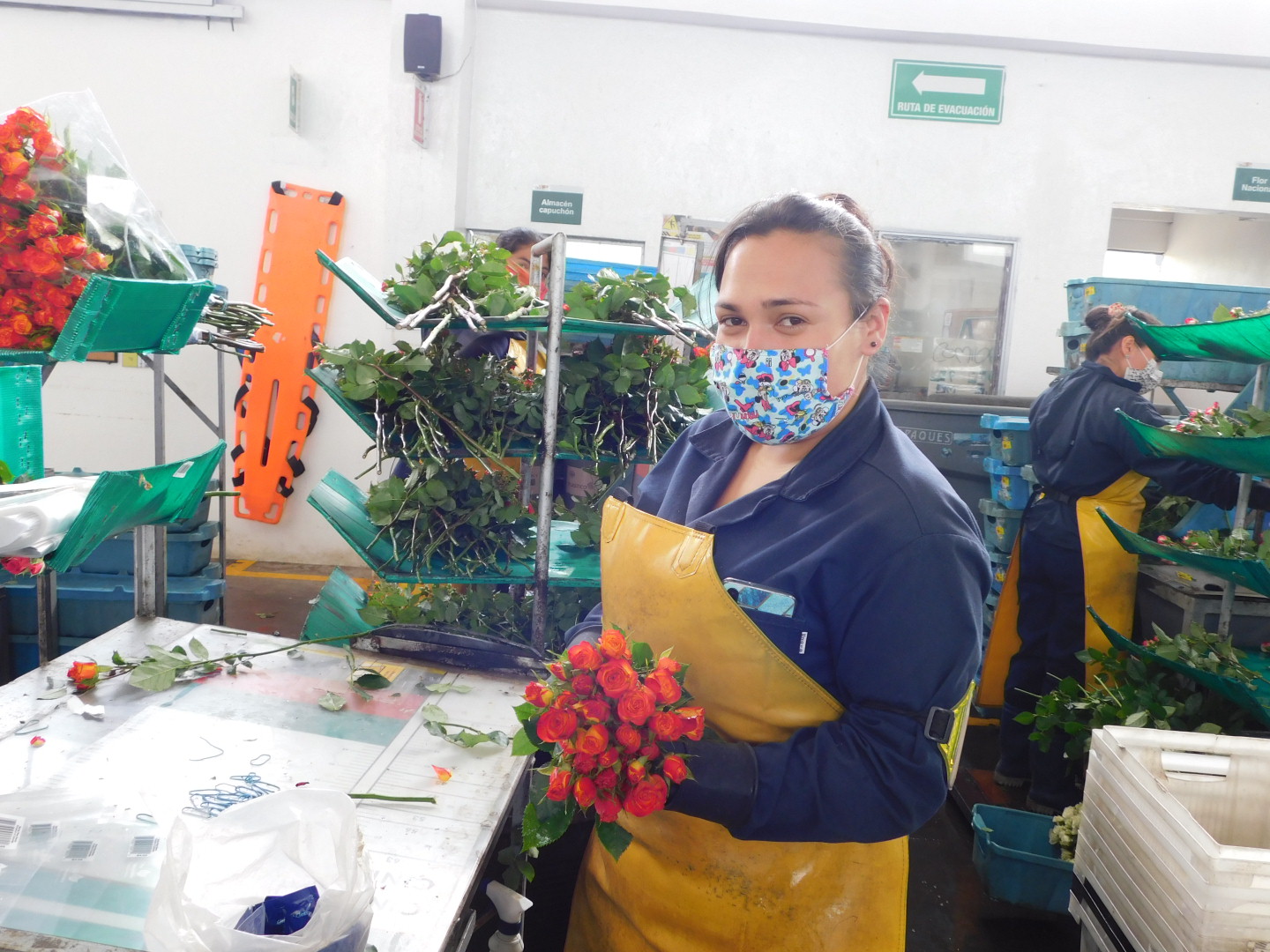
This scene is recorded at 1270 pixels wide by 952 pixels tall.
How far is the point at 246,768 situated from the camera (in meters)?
1.32

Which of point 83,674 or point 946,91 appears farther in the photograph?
point 946,91

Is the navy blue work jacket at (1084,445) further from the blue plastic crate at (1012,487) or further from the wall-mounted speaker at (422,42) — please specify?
the wall-mounted speaker at (422,42)

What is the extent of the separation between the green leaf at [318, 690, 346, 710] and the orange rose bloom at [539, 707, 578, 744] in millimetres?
623

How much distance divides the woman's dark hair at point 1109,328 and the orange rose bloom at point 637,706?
9.60 feet

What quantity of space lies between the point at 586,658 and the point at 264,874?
1.42ft

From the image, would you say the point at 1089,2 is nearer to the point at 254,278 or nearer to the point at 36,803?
the point at 254,278

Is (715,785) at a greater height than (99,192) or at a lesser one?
lesser

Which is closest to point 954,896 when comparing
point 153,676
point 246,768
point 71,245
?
point 246,768

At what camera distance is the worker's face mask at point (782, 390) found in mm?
1306

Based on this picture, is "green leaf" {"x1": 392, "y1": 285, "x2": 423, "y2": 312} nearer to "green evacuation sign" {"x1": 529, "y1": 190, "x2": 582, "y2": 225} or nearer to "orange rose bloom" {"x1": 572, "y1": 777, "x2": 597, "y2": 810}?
"orange rose bloom" {"x1": 572, "y1": 777, "x2": 597, "y2": 810}

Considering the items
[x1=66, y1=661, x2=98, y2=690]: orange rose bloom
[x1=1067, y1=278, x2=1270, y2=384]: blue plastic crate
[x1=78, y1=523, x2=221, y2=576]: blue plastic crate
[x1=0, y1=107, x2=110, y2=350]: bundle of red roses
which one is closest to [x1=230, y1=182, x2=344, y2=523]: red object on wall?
[x1=78, y1=523, x2=221, y2=576]: blue plastic crate

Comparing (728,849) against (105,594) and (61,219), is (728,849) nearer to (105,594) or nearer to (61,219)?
(61,219)

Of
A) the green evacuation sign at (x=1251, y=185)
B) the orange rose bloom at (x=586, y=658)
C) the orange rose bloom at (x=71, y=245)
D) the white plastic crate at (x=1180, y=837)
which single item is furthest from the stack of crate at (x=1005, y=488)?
the orange rose bloom at (x=71, y=245)

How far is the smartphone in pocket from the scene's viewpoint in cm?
116
